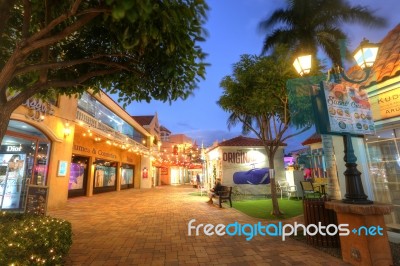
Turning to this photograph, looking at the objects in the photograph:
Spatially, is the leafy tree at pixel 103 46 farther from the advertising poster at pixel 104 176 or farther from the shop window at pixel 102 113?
the advertising poster at pixel 104 176

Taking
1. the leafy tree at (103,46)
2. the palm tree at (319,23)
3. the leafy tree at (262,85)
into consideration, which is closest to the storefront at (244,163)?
the leafy tree at (262,85)

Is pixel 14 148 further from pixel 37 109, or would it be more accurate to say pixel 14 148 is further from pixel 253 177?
pixel 253 177

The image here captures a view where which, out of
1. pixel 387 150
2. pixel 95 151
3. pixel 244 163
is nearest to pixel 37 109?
pixel 95 151

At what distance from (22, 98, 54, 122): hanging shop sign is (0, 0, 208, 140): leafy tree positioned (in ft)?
17.0

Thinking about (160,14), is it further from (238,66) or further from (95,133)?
(95,133)

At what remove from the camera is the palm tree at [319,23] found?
9.82 meters

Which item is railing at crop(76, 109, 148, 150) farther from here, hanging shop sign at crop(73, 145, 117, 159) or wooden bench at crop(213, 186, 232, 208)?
wooden bench at crop(213, 186, 232, 208)

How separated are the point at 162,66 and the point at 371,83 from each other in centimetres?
599

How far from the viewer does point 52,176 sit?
10133mm

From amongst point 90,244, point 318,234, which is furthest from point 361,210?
point 90,244

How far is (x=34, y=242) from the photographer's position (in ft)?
10.6

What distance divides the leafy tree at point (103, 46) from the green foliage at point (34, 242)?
4.81ft

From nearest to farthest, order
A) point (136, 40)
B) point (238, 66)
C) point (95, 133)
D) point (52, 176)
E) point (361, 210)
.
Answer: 1. point (136, 40)
2. point (361, 210)
3. point (238, 66)
4. point (52, 176)
5. point (95, 133)

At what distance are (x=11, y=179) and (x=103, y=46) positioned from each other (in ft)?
27.1
